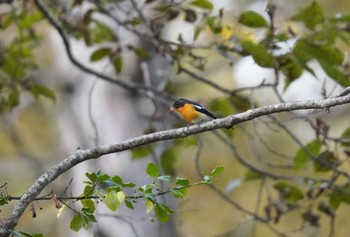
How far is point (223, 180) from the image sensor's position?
8102mm

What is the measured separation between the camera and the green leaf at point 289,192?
3.14 m

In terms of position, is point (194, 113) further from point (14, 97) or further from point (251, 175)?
point (14, 97)

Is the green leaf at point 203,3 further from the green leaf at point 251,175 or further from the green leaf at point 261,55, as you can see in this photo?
the green leaf at point 251,175

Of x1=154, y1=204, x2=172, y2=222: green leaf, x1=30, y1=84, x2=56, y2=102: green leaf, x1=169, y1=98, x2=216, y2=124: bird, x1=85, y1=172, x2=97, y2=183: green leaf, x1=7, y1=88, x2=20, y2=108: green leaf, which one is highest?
x1=7, y1=88, x2=20, y2=108: green leaf

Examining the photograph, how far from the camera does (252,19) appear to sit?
2908mm

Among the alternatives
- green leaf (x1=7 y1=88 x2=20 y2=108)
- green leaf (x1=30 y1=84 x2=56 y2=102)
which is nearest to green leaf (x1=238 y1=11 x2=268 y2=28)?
green leaf (x1=30 y1=84 x2=56 y2=102)

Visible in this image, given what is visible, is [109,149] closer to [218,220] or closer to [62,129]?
[62,129]

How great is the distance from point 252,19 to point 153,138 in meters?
1.19

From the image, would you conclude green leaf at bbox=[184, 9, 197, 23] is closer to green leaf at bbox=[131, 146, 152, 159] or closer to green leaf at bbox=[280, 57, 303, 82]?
green leaf at bbox=[280, 57, 303, 82]

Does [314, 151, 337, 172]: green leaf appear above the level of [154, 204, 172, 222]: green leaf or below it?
below

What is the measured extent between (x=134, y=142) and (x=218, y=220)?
6289 mm

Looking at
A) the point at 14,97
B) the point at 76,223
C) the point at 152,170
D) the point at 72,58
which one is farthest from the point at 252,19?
the point at 76,223

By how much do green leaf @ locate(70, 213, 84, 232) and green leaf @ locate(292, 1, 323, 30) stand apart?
1.42m

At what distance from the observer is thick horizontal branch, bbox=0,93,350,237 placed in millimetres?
1733
